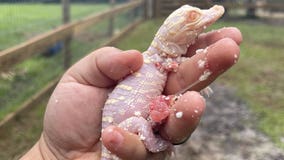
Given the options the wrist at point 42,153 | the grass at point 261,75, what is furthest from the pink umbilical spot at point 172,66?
the grass at point 261,75

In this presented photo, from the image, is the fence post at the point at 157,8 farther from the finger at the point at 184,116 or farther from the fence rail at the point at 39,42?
the finger at the point at 184,116

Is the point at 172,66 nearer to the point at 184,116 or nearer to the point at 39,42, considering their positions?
the point at 184,116

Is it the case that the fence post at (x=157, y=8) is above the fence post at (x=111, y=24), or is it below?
below

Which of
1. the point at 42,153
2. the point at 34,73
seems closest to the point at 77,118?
the point at 42,153

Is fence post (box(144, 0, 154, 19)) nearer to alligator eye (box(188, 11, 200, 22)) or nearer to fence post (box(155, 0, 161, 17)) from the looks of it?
fence post (box(155, 0, 161, 17))

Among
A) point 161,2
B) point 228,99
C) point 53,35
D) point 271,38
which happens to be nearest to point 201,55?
point 228,99

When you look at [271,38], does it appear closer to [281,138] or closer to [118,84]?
[281,138]
